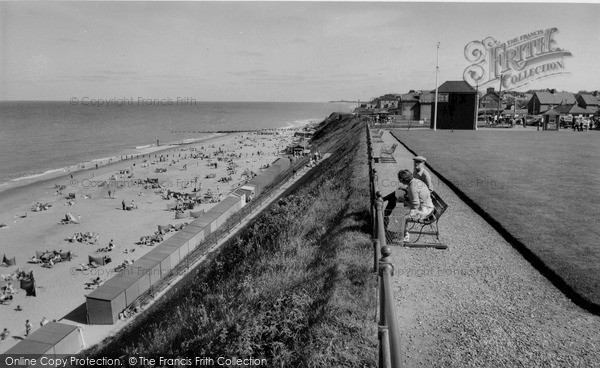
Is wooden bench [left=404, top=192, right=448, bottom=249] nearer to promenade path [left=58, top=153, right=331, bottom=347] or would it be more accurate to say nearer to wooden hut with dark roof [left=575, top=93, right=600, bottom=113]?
promenade path [left=58, top=153, right=331, bottom=347]

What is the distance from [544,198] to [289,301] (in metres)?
10.1

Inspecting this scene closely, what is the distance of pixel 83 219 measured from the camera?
2894cm

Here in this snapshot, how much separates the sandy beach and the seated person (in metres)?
13.9

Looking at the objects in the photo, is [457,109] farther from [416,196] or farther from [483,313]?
[483,313]

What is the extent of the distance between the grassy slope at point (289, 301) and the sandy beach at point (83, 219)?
616 centimetres

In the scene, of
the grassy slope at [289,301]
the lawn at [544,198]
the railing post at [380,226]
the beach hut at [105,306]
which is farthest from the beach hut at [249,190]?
the railing post at [380,226]

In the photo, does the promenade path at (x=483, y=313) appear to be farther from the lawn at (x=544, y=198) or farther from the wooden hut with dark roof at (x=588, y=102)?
the wooden hut with dark roof at (x=588, y=102)

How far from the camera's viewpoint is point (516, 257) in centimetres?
882

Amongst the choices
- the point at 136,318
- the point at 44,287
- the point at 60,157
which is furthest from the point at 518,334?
the point at 60,157

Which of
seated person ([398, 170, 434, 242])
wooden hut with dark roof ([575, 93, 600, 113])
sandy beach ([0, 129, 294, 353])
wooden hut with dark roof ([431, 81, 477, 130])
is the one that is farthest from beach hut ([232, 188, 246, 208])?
wooden hut with dark roof ([575, 93, 600, 113])

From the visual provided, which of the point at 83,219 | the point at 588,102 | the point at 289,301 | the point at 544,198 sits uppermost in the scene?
the point at 588,102

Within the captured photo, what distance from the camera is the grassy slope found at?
5.96m

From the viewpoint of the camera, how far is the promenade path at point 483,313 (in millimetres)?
5426

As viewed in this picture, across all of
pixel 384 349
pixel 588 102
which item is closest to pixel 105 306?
pixel 384 349
